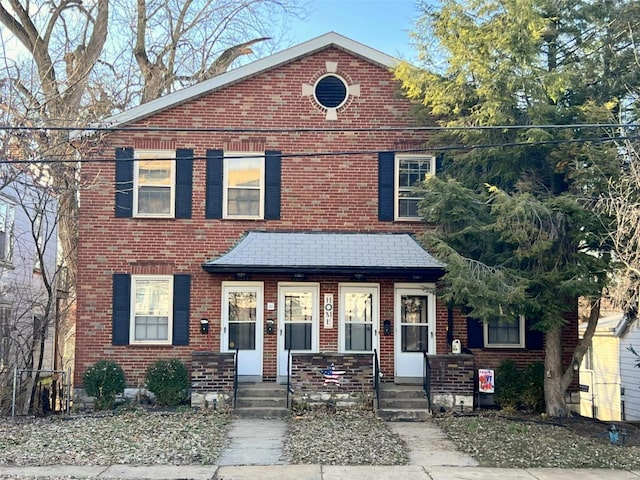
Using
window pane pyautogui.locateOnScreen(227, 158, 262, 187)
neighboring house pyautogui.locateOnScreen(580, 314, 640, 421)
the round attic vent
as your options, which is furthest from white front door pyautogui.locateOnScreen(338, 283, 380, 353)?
neighboring house pyautogui.locateOnScreen(580, 314, 640, 421)

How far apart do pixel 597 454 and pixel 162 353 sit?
28.5 ft

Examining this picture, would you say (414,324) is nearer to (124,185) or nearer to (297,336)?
(297,336)

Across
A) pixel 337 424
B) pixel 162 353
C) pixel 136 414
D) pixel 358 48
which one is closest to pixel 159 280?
pixel 162 353

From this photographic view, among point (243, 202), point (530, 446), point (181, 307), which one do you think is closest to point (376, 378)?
point (530, 446)

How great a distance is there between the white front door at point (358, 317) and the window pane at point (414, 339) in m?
0.63

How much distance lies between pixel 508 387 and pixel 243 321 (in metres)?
5.80

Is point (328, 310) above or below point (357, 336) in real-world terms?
above

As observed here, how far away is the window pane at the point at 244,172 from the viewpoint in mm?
14664

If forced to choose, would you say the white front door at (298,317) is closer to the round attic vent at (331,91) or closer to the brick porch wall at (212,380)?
the brick porch wall at (212,380)

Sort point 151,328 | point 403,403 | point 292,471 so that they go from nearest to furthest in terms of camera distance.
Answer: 1. point 292,471
2. point 403,403
3. point 151,328

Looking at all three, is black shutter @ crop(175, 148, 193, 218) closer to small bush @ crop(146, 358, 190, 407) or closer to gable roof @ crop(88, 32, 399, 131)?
gable roof @ crop(88, 32, 399, 131)

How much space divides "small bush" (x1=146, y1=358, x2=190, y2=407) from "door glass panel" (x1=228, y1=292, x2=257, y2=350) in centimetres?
123

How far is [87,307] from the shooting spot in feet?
46.7

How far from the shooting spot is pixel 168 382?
13.6m
